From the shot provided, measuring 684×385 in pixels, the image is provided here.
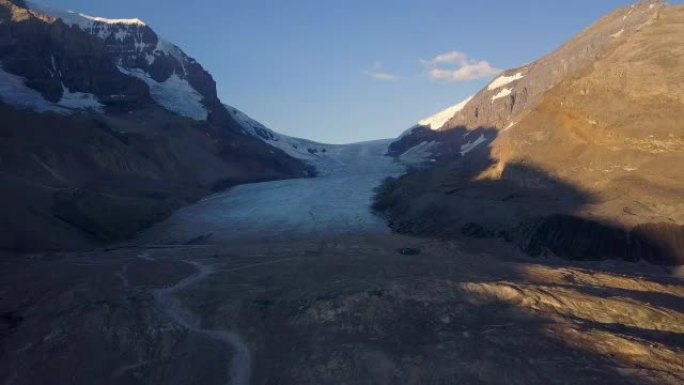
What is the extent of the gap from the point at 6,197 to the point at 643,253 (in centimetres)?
3517

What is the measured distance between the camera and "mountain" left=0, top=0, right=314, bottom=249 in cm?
5003

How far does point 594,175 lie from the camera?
1735 inches

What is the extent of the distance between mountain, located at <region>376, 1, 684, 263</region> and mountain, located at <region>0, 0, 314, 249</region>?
74.3ft

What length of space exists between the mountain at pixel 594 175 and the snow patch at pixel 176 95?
85915mm

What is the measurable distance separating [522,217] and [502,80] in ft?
402

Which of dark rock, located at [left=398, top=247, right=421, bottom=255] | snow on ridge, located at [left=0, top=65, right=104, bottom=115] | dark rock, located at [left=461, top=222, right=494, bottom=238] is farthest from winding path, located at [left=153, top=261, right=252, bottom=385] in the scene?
snow on ridge, located at [left=0, top=65, right=104, bottom=115]

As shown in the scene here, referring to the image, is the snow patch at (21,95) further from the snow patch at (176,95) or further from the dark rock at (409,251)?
the dark rock at (409,251)

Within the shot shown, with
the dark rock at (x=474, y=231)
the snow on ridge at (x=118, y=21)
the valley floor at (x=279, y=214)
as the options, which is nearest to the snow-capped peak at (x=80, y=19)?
the snow on ridge at (x=118, y=21)

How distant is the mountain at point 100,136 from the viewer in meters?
50.0

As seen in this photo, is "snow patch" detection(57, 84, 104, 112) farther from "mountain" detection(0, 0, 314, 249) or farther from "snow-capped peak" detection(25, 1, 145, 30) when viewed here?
"snow-capped peak" detection(25, 1, 145, 30)

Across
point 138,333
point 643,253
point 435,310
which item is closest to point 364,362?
point 435,310

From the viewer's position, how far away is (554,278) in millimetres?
27656

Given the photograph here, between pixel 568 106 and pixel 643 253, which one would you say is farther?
pixel 568 106

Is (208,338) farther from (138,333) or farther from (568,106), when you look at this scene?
(568,106)
